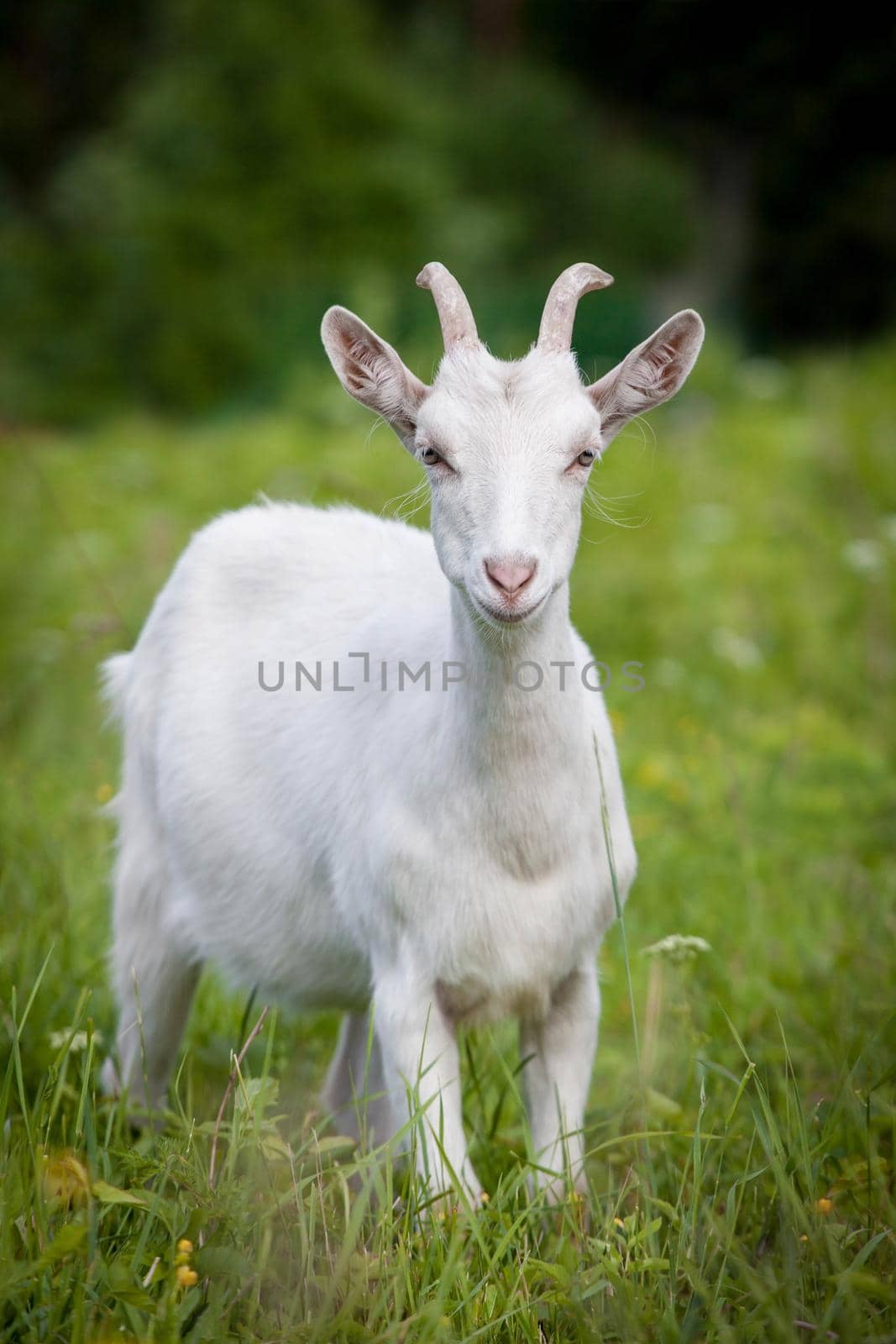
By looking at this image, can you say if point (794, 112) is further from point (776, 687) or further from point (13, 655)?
point (13, 655)

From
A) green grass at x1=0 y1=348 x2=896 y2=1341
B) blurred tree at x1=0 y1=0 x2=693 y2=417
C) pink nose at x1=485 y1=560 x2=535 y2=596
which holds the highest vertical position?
blurred tree at x1=0 y1=0 x2=693 y2=417

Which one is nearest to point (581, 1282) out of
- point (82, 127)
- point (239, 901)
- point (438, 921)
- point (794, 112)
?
point (438, 921)

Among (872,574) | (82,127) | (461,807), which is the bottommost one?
(461,807)

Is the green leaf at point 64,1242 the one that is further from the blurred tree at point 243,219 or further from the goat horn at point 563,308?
the blurred tree at point 243,219

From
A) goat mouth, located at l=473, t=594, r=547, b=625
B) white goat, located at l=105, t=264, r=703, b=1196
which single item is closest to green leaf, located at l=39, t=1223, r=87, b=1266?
white goat, located at l=105, t=264, r=703, b=1196

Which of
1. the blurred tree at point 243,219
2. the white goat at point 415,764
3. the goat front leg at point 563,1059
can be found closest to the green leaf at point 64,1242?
the white goat at point 415,764

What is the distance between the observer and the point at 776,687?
5930mm

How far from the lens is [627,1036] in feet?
12.5

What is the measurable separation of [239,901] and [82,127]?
16.9 meters

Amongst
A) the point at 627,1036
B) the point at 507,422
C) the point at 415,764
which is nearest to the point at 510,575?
the point at 507,422

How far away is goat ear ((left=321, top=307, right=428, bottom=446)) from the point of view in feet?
8.45

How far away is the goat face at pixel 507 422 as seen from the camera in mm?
2328

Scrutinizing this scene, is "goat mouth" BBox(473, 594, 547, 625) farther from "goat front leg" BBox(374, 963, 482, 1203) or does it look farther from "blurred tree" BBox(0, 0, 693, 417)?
"blurred tree" BBox(0, 0, 693, 417)

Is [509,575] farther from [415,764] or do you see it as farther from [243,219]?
[243,219]
